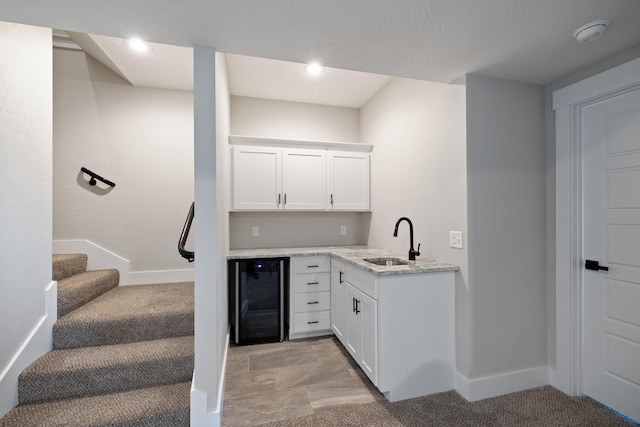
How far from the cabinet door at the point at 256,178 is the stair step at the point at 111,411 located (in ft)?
5.86

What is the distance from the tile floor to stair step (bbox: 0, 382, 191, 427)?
1.10 feet

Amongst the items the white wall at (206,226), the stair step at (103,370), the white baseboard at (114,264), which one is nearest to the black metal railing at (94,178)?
the white baseboard at (114,264)

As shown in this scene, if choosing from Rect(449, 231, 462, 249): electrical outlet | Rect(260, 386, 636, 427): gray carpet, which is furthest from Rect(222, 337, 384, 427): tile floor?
Rect(449, 231, 462, 249): electrical outlet

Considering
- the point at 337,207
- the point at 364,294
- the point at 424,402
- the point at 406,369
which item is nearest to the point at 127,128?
the point at 337,207

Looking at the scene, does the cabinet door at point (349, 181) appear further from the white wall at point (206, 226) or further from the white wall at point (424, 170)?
the white wall at point (206, 226)

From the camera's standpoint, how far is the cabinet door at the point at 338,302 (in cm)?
254

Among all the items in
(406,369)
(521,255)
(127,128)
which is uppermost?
(127,128)

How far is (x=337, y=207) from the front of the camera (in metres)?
3.28

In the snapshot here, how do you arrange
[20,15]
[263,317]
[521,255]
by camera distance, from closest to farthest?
[20,15]
[521,255]
[263,317]

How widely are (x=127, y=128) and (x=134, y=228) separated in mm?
1097

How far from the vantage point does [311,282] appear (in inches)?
111

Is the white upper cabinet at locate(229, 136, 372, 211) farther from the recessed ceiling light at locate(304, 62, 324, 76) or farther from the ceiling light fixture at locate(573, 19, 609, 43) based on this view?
the ceiling light fixture at locate(573, 19, 609, 43)

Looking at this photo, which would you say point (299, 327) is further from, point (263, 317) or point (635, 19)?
point (635, 19)

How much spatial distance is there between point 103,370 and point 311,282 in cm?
174
